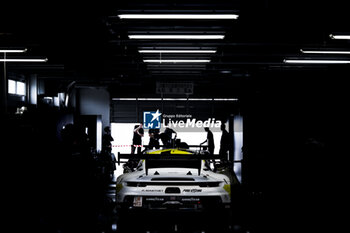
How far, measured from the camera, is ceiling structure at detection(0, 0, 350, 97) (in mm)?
6164

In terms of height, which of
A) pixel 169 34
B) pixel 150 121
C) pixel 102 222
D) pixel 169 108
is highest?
pixel 169 34

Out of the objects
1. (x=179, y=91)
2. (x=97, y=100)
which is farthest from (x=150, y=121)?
(x=97, y=100)

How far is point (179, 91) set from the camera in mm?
14367

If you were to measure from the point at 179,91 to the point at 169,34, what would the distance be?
695 centimetres

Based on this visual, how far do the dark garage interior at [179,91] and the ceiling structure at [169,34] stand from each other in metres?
0.03

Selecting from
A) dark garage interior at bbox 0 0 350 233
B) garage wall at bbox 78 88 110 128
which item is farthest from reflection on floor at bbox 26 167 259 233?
garage wall at bbox 78 88 110 128

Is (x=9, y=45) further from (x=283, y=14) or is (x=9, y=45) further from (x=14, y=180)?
(x=283, y=14)

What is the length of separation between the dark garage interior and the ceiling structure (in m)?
0.03

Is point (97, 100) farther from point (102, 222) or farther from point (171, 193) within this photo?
point (171, 193)

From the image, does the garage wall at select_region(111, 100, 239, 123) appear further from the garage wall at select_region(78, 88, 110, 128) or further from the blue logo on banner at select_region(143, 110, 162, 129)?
the blue logo on banner at select_region(143, 110, 162, 129)

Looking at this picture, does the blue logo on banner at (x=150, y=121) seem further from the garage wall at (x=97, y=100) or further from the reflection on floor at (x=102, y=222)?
the reflection on floor at (x=102, y=222)

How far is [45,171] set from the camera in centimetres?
995

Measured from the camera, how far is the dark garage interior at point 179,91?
6.36m

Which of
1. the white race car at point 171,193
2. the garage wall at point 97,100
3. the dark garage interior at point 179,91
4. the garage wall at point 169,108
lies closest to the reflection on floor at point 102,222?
the dark garage interior at point 179,91
